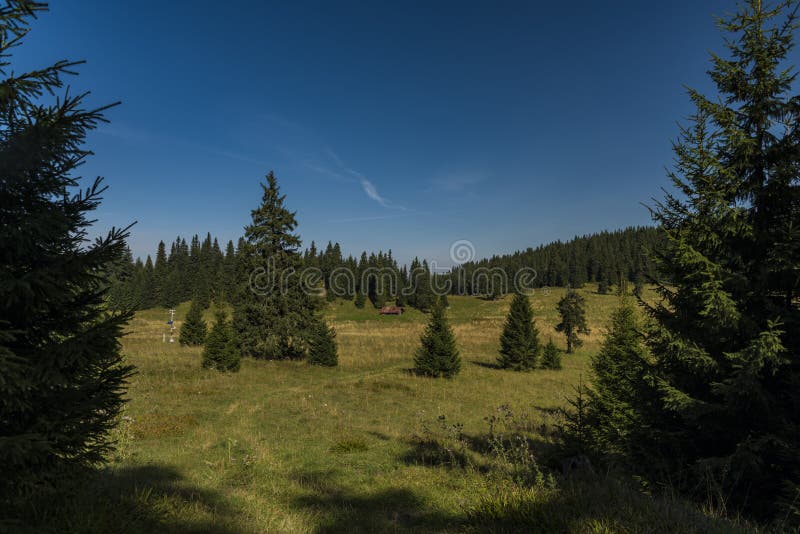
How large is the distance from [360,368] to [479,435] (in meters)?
17.4

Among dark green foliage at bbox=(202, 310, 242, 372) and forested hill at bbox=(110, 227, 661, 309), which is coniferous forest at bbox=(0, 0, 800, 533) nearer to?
dark green foliage at bbox=(202, 310, 242, 372)

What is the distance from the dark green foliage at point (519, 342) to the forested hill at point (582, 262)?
9299 cm

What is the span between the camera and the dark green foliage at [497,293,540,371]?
32.3 m

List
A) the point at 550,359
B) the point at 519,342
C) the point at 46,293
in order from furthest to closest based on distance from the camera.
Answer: the point at 550,359
the point at 519,342
the point at 46,293

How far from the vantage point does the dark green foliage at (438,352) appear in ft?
89.2

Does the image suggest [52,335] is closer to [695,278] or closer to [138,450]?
[138,450]

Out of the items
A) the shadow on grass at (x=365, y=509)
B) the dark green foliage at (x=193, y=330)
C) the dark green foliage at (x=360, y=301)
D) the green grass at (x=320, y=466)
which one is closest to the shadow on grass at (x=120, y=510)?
the green grass at (x=320, y=466)

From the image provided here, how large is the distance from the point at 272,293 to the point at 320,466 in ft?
69.5

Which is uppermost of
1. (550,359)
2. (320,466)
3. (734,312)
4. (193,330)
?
(734,312)

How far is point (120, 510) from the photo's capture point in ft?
13.8

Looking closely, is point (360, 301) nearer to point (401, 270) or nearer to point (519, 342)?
point (401, 270)

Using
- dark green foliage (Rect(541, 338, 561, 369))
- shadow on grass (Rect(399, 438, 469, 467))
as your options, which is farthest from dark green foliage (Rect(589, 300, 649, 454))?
dark green foliage (Rect(541, 338, 561, 369))

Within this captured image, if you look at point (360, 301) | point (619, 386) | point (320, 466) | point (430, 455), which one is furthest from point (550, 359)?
point (360, 301)

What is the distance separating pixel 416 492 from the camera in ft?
24.3
